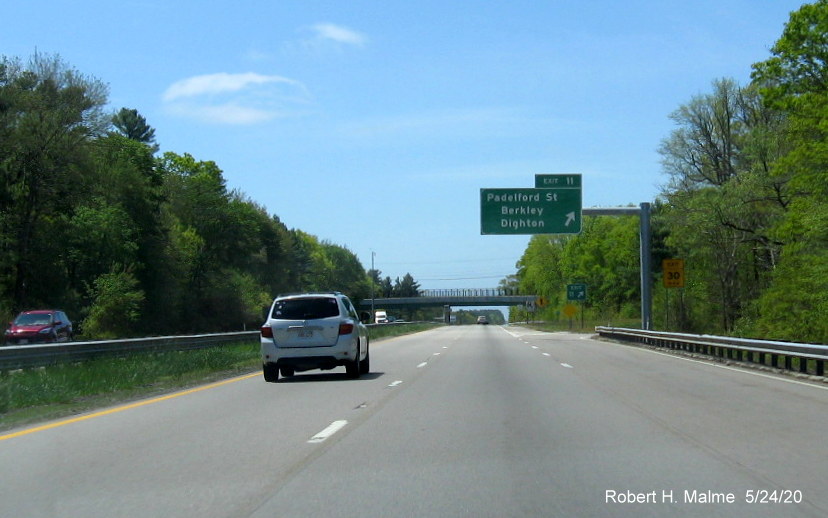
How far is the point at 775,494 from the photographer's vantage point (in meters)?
7.48

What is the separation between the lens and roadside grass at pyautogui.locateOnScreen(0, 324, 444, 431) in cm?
1482

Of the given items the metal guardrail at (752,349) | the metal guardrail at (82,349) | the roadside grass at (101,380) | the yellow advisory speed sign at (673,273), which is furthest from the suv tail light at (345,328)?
the yellow advisory speed sign at (673,273)

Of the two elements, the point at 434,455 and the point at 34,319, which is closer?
the point at 434,455

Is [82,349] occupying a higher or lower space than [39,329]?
lower

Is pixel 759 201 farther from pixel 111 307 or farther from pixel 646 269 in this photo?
pixel 111 307

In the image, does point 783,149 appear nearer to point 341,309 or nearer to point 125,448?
point 341,309

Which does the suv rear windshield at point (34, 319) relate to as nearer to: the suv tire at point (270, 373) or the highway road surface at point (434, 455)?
→ the suv tire at point (270, 373)

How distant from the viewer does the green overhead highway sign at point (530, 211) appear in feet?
133

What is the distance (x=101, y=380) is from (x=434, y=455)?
→ 1111 cm

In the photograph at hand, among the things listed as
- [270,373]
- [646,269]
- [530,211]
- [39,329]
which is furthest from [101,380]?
[646,269]

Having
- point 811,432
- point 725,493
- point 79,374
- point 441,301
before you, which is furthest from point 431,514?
point 441,301

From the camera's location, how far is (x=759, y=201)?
49.7 meters

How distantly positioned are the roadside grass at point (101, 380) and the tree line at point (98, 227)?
27828 millimetres

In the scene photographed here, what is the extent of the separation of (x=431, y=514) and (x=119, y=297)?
2082 inches
